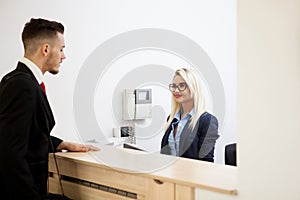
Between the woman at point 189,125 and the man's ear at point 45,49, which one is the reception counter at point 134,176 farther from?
the woman at point 189,125

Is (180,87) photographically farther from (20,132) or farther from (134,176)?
(20,132)

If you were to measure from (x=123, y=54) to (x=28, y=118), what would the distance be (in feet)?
7.49

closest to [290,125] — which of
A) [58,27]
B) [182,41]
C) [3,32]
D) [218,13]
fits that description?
[58,27]

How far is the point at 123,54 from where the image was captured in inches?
156

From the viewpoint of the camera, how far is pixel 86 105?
3682 mm

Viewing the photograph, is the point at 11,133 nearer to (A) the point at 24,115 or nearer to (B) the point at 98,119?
(A) the point at 24,115

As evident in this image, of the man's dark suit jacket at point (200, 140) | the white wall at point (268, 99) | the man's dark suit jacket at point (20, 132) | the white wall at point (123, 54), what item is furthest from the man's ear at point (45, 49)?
the man's dark suit jacket at point (200, 140)

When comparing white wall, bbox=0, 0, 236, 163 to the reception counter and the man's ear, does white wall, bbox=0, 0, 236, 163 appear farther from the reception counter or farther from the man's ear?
the reception counter

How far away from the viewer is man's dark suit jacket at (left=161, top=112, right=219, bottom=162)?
2.85 metres

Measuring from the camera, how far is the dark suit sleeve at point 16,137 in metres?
1.73

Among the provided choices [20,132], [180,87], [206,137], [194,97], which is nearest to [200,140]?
[206,137]

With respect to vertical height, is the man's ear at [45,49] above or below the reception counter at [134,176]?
above

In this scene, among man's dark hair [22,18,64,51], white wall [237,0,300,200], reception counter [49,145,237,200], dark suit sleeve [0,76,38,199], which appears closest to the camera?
white wall [237,0,300,200]

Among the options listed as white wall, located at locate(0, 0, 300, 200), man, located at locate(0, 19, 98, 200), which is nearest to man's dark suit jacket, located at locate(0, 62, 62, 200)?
man, located at locate(0, 19, 98, 200)
